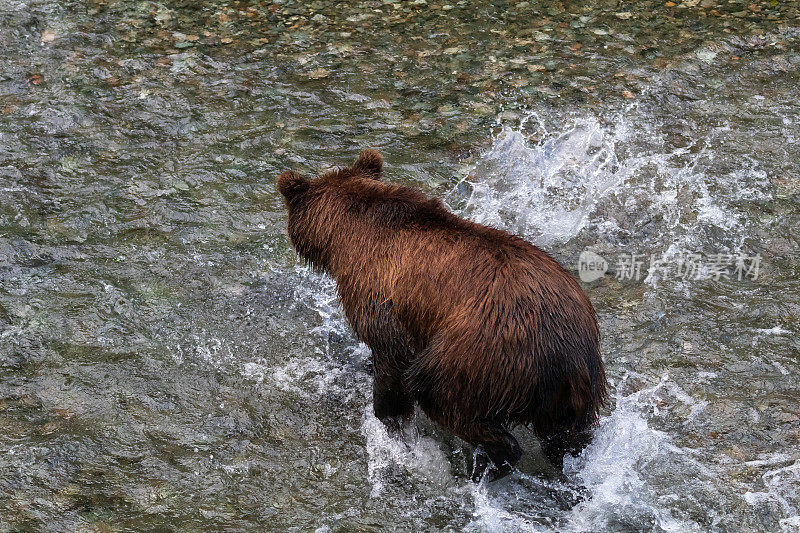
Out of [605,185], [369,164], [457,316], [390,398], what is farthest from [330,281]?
[605,185]

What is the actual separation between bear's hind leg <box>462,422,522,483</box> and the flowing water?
18cm

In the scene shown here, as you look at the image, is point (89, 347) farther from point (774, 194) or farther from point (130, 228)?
point (774, 194)

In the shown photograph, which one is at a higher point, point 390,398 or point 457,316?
point 457,316

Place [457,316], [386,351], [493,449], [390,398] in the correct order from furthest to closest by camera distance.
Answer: [390,398]
[386,351]
[493,449]
[457,316]

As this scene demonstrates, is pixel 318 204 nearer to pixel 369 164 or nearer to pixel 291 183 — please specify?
pixel 291 183

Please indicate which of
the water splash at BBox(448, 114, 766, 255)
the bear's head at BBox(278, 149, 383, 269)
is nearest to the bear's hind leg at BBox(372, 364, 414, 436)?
the bear's head at BBox(278, 149, 383, 269)

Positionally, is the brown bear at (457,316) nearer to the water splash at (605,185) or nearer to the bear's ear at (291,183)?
the bear's ear at (291,183)

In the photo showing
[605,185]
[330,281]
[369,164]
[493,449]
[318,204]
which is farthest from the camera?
[605,185]

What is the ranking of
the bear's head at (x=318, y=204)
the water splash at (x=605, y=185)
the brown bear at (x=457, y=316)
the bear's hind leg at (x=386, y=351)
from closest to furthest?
the brown bear at (x=457, y=316)
the bear's hind leg at (x=386, y=351)
the bear's head at (x=318, y=204)
the water splash at (x=605, y=185)

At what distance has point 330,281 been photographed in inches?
276

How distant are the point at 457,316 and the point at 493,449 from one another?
878 millimetres

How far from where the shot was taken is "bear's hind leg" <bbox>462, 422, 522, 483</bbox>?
4771 millimetres

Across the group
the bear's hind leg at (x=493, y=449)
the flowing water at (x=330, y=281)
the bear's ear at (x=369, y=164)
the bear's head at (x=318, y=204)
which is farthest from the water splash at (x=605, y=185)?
the bear's hind leg at (x=493, y=449)

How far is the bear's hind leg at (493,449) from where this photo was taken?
4.77m
